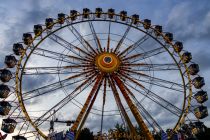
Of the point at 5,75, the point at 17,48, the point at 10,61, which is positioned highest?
the point at 17,48

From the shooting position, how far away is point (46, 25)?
92.9 feet

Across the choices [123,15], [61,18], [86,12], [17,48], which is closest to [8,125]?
[17,48]

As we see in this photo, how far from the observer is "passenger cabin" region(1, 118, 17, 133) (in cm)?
2430

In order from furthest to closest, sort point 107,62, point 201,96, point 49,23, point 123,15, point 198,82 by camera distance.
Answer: point 123,15 < point 49,23 < point 198,82 < point 201,96 < point 107,62

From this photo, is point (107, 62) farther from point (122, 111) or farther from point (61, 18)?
point (61, 18)

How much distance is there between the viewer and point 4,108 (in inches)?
978

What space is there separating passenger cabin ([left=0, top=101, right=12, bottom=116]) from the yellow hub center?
8.52m

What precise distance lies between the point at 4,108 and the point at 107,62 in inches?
385

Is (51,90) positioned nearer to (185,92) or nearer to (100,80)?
(100,80)

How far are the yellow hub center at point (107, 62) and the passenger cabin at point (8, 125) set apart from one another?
879 cm

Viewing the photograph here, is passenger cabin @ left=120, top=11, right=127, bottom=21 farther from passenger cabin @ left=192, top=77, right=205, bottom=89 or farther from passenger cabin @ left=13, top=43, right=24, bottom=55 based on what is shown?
passenger cabin @ left=13, top=43, right=24, bottom=55

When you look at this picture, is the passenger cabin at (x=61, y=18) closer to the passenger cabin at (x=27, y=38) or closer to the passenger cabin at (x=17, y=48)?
the passenger cabin at (x=27, y=38)

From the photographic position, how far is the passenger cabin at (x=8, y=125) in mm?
24297

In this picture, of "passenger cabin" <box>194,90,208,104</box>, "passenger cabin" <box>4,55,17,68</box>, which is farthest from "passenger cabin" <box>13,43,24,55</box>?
"passenger cabin" <box>194,90,208,104</box>
